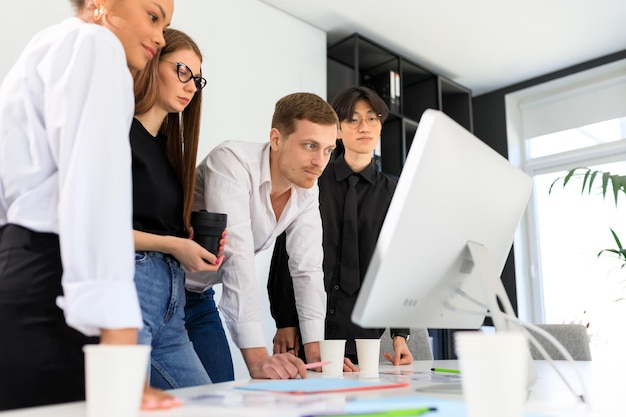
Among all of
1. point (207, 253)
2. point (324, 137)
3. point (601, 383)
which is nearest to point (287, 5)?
point (324, 137)

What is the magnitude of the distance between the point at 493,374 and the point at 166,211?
31.6 inches

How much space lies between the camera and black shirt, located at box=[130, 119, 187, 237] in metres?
1.10

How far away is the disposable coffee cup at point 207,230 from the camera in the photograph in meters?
1.17

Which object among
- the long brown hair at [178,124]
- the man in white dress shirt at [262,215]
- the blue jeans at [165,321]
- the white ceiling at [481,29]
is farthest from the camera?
the white ceiling at [481,29]

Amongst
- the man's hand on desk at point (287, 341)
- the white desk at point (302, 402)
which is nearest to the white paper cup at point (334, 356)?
the white desk at point (302, 402)

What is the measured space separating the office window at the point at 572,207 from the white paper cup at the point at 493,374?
4.22m

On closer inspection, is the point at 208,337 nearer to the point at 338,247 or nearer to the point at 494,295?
the point at 338,247

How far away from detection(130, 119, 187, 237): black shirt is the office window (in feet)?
13.2

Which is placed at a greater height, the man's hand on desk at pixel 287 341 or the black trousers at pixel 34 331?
the black trousers at pixel 34 331

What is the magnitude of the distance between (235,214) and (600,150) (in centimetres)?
409

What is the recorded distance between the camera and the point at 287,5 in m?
3.61

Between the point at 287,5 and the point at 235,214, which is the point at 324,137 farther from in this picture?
the point at 287,5

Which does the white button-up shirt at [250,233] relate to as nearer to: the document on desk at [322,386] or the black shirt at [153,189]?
the black shirt at [153,189]

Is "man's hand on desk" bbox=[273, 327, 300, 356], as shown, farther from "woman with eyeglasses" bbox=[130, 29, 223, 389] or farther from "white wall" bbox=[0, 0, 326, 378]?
"white wall" bbox=[0, 0, 326, 378]
